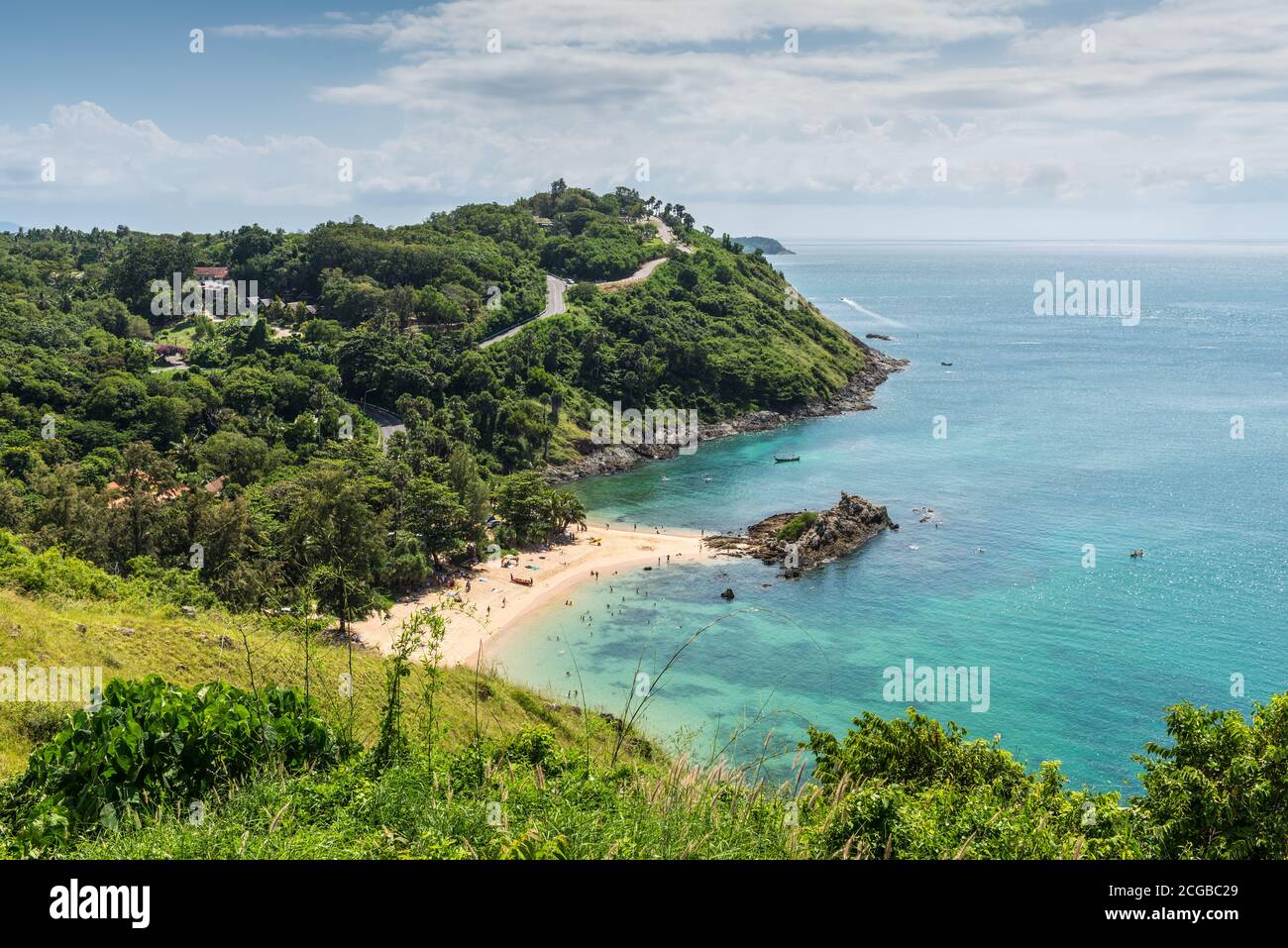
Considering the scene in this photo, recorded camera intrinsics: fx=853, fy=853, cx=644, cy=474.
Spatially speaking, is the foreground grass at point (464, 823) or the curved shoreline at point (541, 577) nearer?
the foreground grass at point (464, 823)

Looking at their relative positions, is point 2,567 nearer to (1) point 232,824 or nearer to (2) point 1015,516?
(1) point 232,824

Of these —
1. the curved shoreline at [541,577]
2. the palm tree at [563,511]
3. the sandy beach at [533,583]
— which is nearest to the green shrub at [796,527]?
the curved shoreline at [541,577]

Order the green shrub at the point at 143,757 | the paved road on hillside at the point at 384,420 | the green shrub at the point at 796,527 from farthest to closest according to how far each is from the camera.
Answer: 1. the paved road on hillside at the point at 384,420
2. the green shrub at the point at 796,527
3. the green shrub at the point at 143,757

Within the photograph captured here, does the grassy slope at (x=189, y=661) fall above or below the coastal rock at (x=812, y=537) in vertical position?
above

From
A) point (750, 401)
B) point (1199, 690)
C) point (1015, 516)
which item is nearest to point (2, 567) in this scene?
point (1199, 690)

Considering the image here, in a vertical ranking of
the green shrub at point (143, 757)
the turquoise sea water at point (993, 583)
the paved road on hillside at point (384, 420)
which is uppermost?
the paved road on hillside at point (384, 420)

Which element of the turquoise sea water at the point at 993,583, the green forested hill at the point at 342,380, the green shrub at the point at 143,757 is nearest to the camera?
the green shrub at the point at 143,757

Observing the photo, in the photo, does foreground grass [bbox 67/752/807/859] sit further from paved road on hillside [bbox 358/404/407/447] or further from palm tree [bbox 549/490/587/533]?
paved road on hillside [bbox 358/404/407/447]

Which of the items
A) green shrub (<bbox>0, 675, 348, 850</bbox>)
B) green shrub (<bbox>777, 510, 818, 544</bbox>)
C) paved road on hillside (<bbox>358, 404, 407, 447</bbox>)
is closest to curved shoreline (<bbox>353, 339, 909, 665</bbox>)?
green shrub (<bbox>777, 510, 818, 544</bbox>)

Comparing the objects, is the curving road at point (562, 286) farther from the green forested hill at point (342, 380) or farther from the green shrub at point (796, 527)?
the green shrub at point (796, 527)
